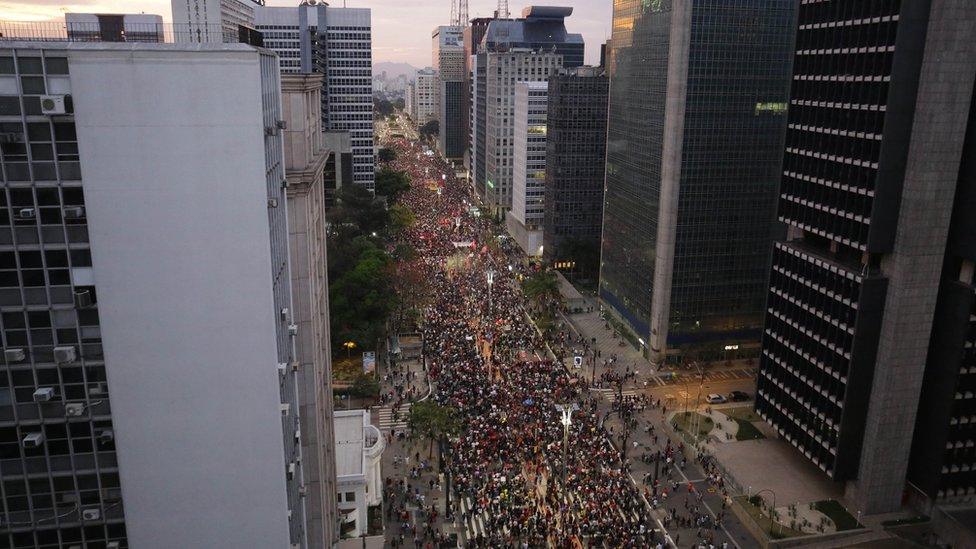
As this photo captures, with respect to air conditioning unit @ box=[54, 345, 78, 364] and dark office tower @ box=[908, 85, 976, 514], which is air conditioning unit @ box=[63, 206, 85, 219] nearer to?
air conditioning unit @ box=[54, 345, 78, 364]

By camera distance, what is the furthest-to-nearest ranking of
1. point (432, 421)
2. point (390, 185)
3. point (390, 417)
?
point (390, 185) < point (390, 417) < point (432, 421)

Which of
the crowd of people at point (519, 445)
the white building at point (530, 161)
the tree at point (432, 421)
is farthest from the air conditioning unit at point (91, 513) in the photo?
the white building at point (530, 161)

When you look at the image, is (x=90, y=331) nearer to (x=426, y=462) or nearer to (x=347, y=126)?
(x=426, y=462)

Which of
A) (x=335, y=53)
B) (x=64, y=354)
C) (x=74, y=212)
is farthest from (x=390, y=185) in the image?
(x=74, y=212)

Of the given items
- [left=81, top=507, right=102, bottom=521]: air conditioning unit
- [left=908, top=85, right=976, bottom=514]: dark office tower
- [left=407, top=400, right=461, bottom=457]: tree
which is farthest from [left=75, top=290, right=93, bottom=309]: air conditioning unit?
[left=908, top=85, right=976, bottom=514]: dark office tower

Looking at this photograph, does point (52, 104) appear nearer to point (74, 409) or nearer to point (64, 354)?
point (64, 354)
